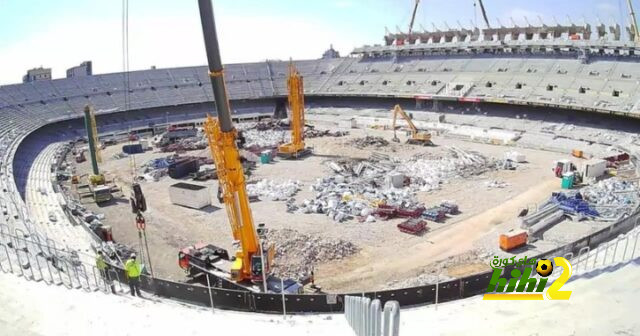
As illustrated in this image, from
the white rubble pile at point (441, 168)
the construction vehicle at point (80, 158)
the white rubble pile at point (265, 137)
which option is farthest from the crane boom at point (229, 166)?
the construction vehicle at point (80, 158)

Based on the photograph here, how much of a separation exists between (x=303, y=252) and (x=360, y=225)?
4.47 m

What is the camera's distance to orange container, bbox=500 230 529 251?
18891 millimetres

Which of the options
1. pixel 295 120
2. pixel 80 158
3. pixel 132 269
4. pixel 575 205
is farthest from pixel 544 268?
pixel 80 158

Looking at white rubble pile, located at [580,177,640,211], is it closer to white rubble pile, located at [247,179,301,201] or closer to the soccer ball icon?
the soccer ball icon

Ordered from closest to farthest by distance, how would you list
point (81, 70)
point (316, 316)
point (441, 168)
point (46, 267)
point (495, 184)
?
point (316, 316)
point (46, 267)
point (495, 184)
point (441, 168)
point (81, 70)

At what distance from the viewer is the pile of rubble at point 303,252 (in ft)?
58.4

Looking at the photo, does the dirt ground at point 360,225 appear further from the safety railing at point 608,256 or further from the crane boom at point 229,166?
the safety railing at point 608,256

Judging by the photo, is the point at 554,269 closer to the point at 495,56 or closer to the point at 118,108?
the point at 495,56

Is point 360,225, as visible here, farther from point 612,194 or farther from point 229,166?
point 612,194

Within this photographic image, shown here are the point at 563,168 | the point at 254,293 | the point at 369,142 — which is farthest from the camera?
the point at 369,142

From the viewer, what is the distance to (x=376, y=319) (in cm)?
691

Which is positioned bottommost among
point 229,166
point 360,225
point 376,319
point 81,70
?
point 360,225

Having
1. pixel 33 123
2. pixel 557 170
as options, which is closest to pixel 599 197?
pixel 557 170

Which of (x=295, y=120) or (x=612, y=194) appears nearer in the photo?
(x=612, y=194)
